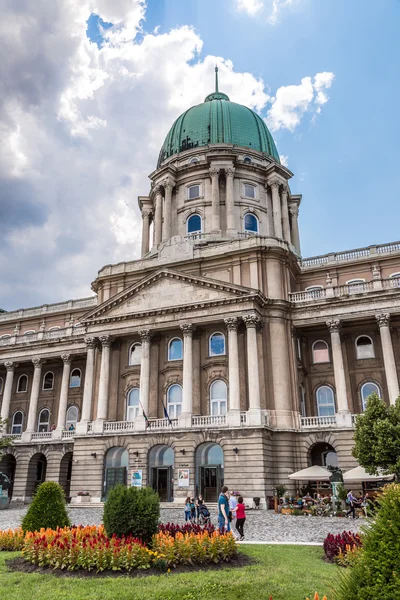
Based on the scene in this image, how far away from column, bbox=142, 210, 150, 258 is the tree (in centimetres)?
3835

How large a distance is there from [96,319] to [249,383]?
15106 millimetres

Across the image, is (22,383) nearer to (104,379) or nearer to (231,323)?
(104,379)

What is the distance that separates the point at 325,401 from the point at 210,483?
12.2 m

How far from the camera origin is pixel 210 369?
4009 centimetres

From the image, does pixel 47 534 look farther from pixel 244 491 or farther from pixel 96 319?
pixel 96 319

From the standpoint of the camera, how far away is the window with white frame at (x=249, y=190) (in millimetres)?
58250

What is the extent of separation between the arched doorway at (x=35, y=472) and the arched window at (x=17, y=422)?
5.19m

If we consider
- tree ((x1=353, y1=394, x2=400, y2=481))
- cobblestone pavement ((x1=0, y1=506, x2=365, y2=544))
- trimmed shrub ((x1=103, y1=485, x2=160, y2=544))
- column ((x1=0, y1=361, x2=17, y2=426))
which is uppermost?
column ((x1=0, y1=361, x2=17, y2=426))

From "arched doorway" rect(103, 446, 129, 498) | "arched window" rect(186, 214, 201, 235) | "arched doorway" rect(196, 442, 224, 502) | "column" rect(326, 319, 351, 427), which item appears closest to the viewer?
"arched doorway" rect(196, 442, 224, 502)

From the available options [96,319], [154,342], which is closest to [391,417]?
[154,342]

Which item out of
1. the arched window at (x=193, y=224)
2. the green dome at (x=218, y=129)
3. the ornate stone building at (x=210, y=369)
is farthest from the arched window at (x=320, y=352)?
the green dome at (x=218, y=129)

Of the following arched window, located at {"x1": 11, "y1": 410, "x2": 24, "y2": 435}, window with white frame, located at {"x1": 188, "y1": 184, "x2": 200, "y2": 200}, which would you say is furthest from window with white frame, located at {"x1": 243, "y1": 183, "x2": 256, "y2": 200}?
arched window, located at {"x1": 11, "y1": 410, "x2": 24, "y2": 435}

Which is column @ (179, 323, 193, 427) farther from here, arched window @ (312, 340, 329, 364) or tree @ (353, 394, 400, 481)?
tree @ (353, 394, 400, 481)

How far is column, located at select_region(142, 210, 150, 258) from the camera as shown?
61.3 metres
